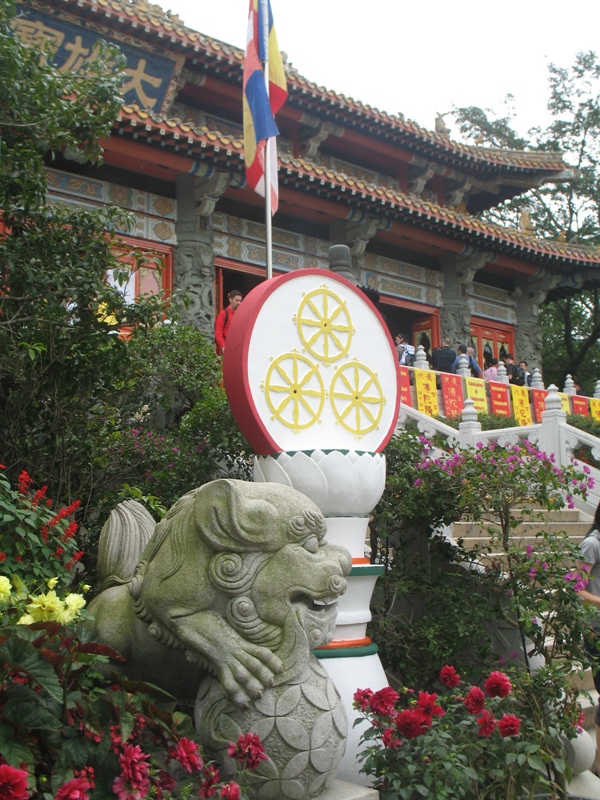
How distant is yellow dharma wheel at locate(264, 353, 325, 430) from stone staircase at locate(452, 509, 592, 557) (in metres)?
2.81

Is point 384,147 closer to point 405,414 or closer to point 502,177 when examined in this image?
point 502,177

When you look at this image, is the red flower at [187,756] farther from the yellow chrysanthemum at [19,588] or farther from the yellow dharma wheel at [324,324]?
the yellow dharma wheel at [324,324]

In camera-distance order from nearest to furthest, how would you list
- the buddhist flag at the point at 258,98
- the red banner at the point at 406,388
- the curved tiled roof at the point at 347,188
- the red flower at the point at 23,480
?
the red flower at the point at 23,480, the buddhist flag at the point at 258,98, the curved tiled roof at the point at 347,188, the red banner at the point at 406,388

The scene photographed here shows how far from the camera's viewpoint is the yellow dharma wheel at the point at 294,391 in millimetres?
2980

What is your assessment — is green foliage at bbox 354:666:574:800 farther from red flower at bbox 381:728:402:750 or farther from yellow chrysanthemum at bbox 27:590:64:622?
yellow chrysanthemum at bbox 27:590:64:622

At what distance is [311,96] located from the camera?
43.8 ft

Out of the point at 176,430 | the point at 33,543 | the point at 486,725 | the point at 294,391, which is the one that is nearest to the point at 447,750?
the point at 486,725

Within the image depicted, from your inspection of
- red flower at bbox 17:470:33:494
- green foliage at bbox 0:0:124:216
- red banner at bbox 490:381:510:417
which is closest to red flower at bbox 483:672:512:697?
red flower at bbox 17:470:33:494

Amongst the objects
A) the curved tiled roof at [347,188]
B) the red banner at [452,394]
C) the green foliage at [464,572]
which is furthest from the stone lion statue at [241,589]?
the red banner at [452,394]

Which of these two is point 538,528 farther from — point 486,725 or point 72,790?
point 72,790

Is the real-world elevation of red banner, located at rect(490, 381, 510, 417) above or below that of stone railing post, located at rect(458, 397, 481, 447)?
above

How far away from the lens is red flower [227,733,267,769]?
1.90m

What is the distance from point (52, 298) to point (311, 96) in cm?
1033

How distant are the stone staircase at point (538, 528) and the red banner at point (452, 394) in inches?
146
